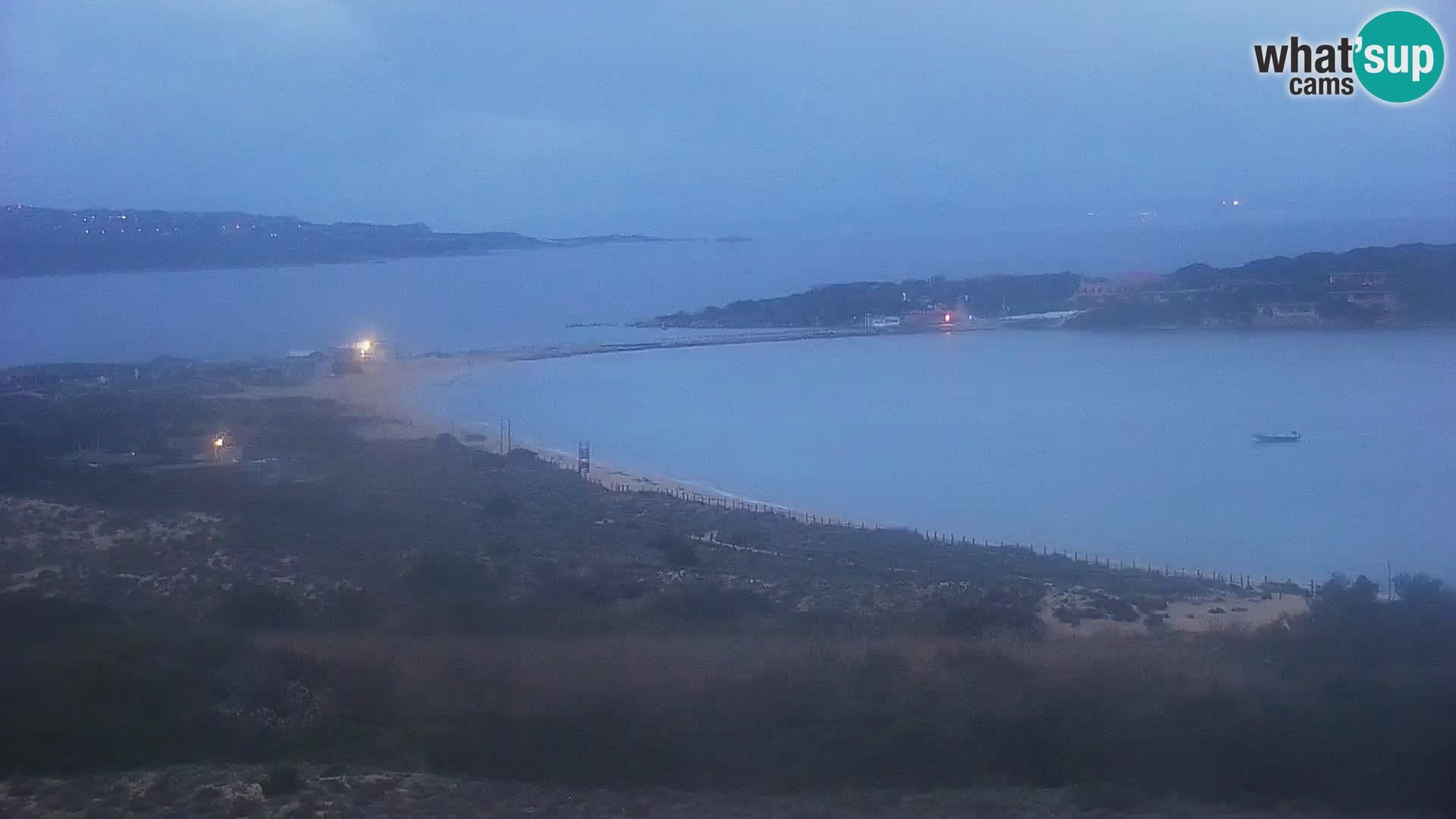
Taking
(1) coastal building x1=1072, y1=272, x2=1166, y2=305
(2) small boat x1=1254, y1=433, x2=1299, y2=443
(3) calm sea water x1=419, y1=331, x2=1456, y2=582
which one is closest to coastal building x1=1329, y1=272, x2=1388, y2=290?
(3) calm sea water x1=419, y1=331, x2=1456, y2=582

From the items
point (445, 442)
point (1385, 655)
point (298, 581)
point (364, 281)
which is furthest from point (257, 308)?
point (1385, 655)

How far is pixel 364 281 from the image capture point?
1410 inches

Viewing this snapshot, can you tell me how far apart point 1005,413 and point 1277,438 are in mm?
4811

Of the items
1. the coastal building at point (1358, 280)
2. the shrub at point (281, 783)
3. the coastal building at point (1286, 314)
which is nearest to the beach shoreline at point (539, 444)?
the shrub at point (281, 783)

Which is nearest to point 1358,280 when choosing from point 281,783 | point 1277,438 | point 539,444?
point 1277,438

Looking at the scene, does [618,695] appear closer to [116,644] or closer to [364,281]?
[116,644]

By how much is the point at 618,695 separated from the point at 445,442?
10.3 meters

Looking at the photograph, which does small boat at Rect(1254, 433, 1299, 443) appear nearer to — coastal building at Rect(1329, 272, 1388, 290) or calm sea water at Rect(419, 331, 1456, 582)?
calm sea water at Rect(419, 331, 1456, 582)

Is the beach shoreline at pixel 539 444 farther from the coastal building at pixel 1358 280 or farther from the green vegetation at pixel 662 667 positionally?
the coastal building at pixel 1358 280

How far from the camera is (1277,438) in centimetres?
1627

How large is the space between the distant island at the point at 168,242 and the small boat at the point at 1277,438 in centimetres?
1665

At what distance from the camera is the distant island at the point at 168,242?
63.3 feet

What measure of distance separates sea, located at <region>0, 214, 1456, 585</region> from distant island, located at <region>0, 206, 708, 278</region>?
44 centimetres

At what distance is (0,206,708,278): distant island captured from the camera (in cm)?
1928
